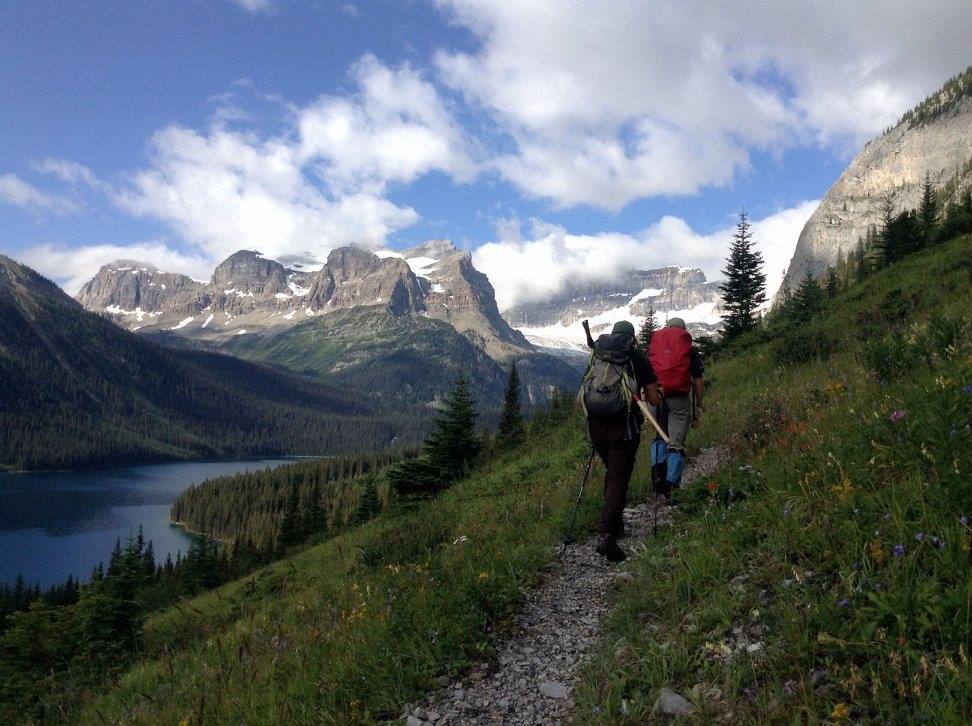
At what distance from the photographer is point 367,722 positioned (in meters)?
4.45

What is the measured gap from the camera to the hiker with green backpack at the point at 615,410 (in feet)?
23.4

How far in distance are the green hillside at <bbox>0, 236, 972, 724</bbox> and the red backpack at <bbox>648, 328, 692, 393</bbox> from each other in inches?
55.0

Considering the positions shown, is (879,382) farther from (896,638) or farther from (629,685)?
(629,685)

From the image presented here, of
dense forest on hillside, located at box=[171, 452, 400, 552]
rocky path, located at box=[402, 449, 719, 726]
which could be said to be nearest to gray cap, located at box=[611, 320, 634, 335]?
rocky path, located at box=[402, 449, 719, 726]

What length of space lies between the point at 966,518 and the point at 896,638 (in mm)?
1177

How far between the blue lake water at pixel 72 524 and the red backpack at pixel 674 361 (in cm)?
12254

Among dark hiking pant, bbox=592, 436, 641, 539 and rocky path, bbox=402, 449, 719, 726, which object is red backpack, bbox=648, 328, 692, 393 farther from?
rocky path, bbox=402, 449, 719, 726

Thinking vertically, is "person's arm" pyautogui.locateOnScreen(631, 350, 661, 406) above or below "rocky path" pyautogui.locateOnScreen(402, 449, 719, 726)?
above

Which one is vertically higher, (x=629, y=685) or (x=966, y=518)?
(x=966, y=518)

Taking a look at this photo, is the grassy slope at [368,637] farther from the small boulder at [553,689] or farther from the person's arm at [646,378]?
the person's arm at [646,378]

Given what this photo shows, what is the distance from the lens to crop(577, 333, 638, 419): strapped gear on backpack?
7242 millimetres

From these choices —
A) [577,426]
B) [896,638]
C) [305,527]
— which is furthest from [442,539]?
[305,527]

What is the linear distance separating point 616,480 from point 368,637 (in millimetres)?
3630

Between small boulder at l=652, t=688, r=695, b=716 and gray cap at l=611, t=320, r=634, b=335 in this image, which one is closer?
small boulder at l=652, t=688, r=695, b=716
